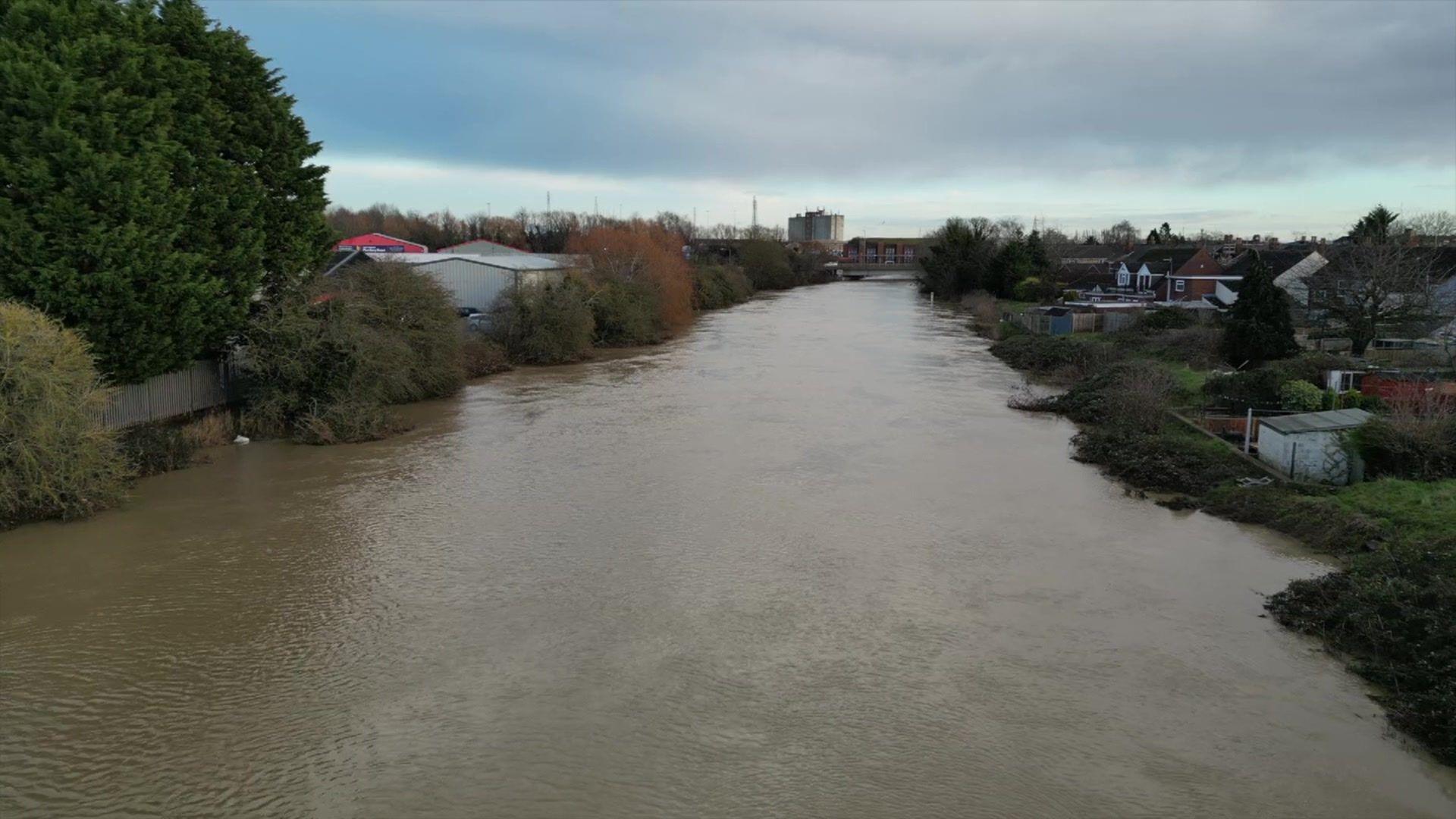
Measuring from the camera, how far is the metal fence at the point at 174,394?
54.0 feet

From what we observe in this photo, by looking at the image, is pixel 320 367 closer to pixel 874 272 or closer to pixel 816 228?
pixel 874 272

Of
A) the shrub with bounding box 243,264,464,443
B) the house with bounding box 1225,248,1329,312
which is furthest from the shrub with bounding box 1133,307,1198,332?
the shrub with bounding box 243,264,464,443

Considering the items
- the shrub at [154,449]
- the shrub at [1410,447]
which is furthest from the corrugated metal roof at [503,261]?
the shrub at [1410,447]

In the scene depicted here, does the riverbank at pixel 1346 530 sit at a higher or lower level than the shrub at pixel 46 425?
lower

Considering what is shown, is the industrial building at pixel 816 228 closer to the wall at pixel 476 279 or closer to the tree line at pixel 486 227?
the tree line at pixel 486 227

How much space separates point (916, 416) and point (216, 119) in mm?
14817

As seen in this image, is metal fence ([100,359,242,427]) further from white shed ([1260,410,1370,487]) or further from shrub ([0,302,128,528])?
white shed ([1260,410,1370,487])

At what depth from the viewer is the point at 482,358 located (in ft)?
92.4

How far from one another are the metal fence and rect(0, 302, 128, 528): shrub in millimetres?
1945

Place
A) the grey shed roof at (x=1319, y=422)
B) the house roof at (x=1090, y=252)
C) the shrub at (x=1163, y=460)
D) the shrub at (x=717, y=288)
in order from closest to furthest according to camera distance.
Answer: the grey shed roof at (x=1319, y=422), the shrub at (x=1163, y=460), the shrub at (x=717, y=288), the house roof at (x=1090, y=252)

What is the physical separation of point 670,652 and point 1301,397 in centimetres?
1398

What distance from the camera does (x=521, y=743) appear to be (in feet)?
24.7

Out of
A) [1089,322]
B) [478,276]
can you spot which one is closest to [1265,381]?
[1089,322]

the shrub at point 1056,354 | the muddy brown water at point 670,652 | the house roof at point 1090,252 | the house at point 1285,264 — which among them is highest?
the house roof at point 1090,252
